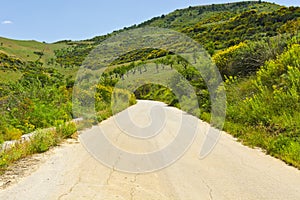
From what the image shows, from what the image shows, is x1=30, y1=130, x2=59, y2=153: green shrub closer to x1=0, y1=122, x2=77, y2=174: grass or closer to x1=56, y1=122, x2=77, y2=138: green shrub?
x1=0, y1=122, x2=77, y2=174: grass

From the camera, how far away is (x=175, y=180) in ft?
20.1

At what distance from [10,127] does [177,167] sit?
7.63 metres

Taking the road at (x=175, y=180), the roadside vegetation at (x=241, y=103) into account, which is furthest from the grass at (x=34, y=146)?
the road at (x=175, y=180)

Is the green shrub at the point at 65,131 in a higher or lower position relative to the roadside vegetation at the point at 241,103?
lower

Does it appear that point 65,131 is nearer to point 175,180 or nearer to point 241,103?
point 175,180

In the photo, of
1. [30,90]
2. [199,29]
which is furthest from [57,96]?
→ [199,29]

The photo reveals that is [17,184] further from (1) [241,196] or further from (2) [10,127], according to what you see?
(2) [10,127]

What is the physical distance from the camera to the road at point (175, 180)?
5.26 m

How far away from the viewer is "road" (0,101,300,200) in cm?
526

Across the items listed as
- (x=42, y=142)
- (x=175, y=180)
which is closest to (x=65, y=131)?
(x=42, y=142)

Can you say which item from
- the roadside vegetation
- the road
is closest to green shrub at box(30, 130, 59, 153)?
the roadside vegetation

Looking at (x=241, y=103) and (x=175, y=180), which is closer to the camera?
(x=175, y=180)

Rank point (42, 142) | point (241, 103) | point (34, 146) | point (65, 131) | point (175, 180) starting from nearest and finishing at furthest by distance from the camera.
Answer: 1. point (175, 180)
2. point (34, 146)
3. point (42, 142)
4. point (65, 131)
5. point (241, 103)

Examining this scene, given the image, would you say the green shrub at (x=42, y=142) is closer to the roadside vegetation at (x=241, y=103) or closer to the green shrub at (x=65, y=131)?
the roadside vegetation at (x=241, y=103)
